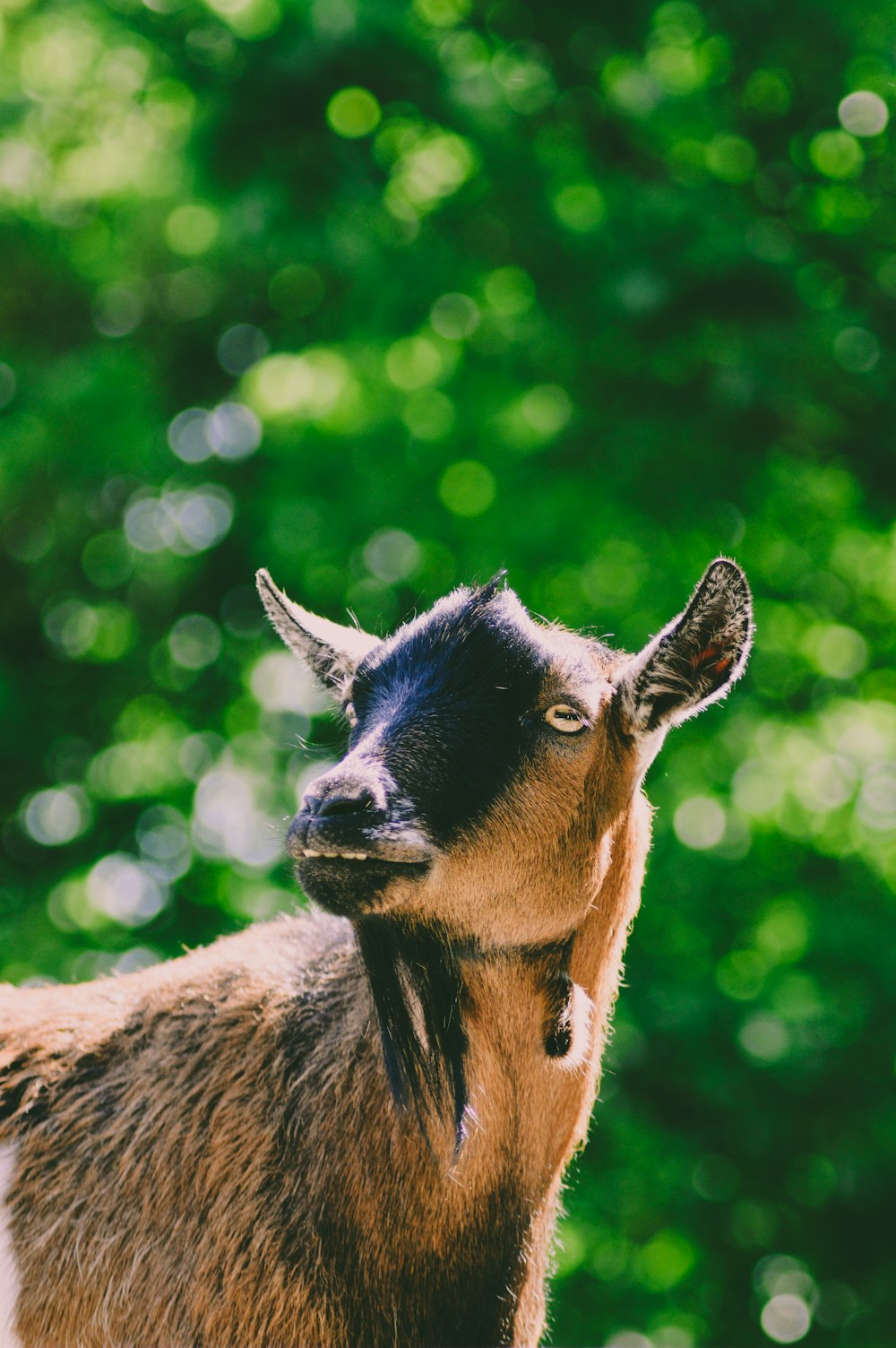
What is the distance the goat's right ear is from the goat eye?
0.83 metres

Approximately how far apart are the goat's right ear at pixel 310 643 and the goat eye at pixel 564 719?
830 mm

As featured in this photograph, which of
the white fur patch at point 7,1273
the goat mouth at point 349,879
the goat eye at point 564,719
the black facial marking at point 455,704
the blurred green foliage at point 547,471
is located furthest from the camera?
the blurred green foliage at point 547,471

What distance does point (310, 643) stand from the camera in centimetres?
408

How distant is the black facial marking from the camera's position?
314 centimetres

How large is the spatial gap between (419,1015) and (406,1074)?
0.15 metres

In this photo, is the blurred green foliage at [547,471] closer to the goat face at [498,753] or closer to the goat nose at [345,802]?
the goat face at [498,753]

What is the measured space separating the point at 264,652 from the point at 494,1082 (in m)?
6.72

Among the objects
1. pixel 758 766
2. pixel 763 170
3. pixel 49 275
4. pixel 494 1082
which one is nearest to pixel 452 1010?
pixel 494 1082

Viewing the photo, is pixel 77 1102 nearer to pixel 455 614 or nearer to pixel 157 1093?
pixel 157 1093

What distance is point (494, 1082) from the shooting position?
11.1ft

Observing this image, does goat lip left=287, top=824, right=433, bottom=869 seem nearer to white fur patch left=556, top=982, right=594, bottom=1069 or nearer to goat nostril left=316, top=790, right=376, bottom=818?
goat nostril left=316, top=790, right=376, bottom=818

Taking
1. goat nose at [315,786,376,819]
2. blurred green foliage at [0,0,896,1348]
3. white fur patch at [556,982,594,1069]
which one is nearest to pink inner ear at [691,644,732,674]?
white fur patch at [556,982,594,1069]

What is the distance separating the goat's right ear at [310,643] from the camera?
13.2 feet

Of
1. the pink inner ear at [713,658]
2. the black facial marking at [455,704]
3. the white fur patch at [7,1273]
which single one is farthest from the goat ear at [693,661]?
the white fur patch at [7,1273]
